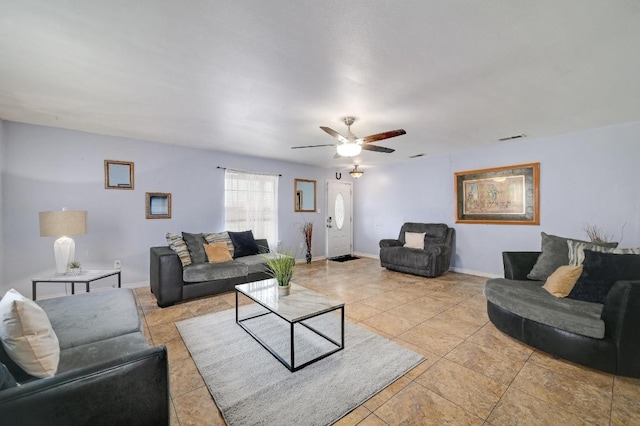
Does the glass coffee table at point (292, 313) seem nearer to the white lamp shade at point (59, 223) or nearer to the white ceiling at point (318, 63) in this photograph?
the white ceiling at point (318, 63)

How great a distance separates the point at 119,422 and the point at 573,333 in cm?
308

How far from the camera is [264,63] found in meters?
2.08

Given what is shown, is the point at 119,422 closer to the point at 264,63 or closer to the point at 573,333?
the point at 264,63

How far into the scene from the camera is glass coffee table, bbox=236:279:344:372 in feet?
7.04

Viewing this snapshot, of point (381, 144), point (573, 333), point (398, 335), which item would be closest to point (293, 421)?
point (398, 335)

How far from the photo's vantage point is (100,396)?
103cm

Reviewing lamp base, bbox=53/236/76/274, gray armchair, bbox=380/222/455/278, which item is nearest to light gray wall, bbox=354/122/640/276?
gray armchair, bbox=380/222/455/278

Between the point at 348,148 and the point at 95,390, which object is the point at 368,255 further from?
the point at 95,390

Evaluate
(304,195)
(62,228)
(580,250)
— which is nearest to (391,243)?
(304,195)

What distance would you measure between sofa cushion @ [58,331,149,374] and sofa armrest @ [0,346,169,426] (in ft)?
1.42

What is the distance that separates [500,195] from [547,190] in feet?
2.15

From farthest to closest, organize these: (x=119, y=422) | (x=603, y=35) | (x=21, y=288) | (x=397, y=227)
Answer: (x=397, y=227)
(x=21, y=288)
(x=603, y=35)
(x=119, y=422)

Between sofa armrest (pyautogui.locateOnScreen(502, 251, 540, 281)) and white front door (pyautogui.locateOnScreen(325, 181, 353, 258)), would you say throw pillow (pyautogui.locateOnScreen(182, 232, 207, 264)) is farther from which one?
sofa armrest (pyautogui.locateOnScreen(502, 251, 540, 281))

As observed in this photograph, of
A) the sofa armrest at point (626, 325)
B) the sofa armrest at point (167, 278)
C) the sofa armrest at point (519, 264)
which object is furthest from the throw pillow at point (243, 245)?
the sofa armrest at point (626, 325)
